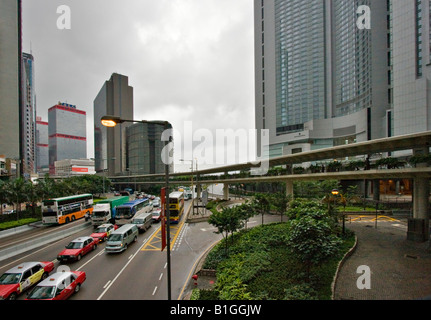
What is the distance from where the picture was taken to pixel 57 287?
364 inches

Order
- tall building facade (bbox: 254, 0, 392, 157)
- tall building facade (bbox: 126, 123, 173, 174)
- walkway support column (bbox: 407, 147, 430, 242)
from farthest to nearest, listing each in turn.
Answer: tall building facade (bbox: 126, 123, 173, 174), tall building facade (bbox: 254, 0, 392, 157), walkway support column (bbox: 407, 147, 430, 242)

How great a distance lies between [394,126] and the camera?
45.7 metres

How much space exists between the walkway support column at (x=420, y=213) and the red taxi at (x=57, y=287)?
2206cm

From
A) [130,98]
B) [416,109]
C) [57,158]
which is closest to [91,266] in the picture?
[416,109]

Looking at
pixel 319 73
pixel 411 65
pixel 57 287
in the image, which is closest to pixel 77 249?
pixel 57 287

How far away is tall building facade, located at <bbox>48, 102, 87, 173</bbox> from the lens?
166875mm

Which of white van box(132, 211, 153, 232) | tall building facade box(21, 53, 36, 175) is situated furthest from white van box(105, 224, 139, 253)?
tall building facade box(21, 53, 36, 175)

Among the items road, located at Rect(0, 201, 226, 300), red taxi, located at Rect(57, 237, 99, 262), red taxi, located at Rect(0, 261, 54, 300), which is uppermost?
red taxi, located at Rect(0, 261, 54, 300)

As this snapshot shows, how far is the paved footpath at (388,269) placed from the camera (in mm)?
9047

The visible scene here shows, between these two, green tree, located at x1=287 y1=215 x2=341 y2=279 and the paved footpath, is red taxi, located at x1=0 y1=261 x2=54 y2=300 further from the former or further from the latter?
the paved footpath

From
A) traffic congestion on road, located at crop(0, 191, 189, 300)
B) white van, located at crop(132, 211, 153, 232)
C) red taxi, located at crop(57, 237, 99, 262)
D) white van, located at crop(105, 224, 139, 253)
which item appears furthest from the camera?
white van, located at crop(132, 211, 153, 232)

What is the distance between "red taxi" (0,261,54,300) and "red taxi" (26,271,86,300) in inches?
71.2

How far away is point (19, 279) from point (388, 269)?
62.5 feet
